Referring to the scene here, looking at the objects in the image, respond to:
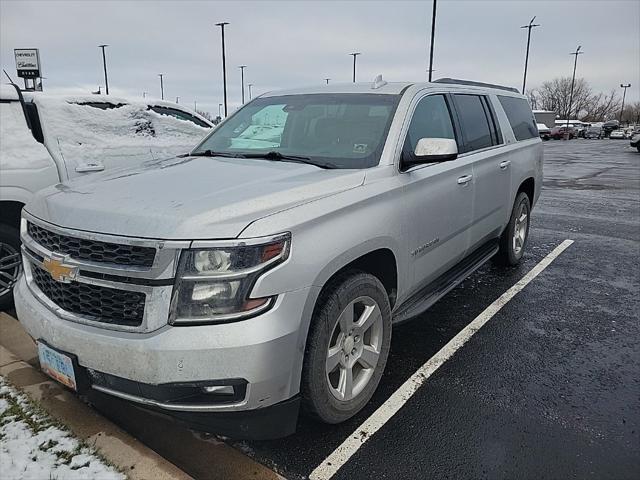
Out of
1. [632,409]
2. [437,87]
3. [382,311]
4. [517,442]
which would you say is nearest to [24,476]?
[382,311]

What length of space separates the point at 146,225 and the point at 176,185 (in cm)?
55

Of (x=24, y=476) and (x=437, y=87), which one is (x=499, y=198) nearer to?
(x=437, y=87)

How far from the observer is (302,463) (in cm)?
262

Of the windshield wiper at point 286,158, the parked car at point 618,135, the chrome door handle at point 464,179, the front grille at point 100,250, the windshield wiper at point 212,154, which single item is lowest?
the parked car at point 618,135

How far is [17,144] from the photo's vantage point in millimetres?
4629

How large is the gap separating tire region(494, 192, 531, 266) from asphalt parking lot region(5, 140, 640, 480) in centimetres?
36

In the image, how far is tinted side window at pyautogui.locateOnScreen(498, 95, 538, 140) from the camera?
5574 mm

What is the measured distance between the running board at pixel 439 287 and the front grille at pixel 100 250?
180cm

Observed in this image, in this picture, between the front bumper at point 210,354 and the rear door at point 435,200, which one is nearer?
the front bumper at point 210,354

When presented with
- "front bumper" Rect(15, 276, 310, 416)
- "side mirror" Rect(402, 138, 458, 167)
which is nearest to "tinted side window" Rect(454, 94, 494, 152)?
"side mirror" Rect(402, 138, 458, 167)

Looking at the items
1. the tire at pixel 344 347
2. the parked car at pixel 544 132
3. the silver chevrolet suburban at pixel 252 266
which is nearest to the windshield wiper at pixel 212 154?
the silver chevrolet suburban at pixel 252 266

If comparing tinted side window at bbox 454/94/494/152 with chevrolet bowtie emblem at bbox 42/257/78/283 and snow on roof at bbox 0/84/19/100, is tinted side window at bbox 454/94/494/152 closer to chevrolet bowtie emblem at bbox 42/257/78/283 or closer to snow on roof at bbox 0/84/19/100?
chevrolet bowtie emblem at bbox 42/257/78/283

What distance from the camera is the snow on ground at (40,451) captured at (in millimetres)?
2434

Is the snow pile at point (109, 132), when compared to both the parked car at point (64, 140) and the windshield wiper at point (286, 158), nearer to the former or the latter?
the parked car at point (64, 140)
